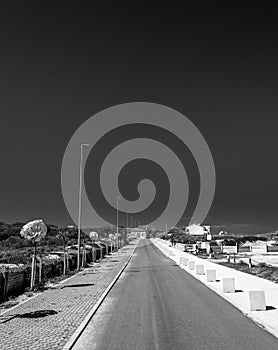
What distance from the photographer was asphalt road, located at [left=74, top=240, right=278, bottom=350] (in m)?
7.93

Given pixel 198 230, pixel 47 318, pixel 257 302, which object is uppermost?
pixel 198 230

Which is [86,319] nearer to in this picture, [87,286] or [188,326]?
[188,326]

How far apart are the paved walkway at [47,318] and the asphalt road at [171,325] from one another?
0.54 metres

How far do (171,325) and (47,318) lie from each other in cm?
368

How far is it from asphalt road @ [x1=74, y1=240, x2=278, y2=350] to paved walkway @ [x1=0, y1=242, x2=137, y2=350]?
539 millimetres

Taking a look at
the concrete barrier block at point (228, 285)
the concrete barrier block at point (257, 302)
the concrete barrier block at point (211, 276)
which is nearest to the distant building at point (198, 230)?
the concrete barrier block at point (211, 276)

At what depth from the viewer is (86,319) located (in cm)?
1037

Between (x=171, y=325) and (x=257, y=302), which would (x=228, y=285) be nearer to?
(x=257, y=302)

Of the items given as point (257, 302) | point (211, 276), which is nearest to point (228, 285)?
point (211, 276)

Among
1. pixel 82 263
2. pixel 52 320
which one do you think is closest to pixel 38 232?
pixel 52 320

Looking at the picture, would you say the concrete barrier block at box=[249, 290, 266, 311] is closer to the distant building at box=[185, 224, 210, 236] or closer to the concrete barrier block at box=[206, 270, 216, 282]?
the concrete barrier block at box=[206, 270, 216, 282]

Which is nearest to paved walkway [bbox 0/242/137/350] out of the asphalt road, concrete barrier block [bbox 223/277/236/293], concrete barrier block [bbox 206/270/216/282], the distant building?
the asphalt road

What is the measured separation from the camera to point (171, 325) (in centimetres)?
966

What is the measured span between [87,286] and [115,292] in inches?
99.5
